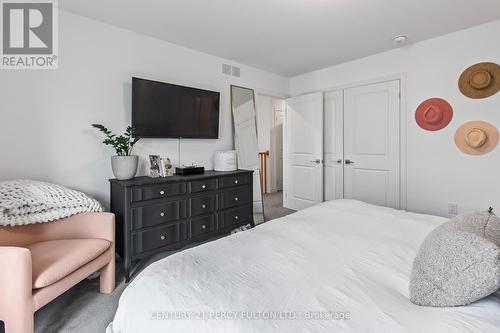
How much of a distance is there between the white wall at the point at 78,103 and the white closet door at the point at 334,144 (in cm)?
243

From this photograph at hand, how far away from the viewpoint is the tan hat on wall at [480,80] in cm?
273

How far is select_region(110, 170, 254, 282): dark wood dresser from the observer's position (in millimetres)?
2307

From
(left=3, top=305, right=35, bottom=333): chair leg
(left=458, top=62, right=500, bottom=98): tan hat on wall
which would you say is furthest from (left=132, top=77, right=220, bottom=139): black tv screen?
(left=458, top=62, right=500, bottom=98): tan hat on wall

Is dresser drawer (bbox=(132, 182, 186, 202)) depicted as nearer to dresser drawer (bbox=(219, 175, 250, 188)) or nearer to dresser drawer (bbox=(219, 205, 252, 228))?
dresser drawer (bbox=(219, 175, 250, 188))

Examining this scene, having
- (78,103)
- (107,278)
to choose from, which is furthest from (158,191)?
(78,103)

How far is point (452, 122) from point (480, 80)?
489 mm

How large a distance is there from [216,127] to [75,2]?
1903 mm

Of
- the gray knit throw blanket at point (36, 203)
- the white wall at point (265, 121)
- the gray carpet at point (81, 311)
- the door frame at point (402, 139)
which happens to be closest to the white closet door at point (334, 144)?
the door frame at point (402, 139)

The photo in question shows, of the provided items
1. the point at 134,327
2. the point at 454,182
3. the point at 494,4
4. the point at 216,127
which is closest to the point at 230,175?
the point at 216,127

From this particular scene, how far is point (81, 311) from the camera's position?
185 centimetres

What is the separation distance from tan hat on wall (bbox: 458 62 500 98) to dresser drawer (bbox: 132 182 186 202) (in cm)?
331

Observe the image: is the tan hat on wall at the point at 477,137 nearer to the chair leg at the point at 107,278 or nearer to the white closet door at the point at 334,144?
the white closet door at the point at 334,144

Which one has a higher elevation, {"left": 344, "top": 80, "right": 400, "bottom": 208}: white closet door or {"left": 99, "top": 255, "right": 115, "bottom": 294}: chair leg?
{"left": 344, "top": 80, "right": 400, "bottom": 208}: white closet door

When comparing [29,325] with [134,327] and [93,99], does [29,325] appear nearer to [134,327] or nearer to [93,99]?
[134,327]
